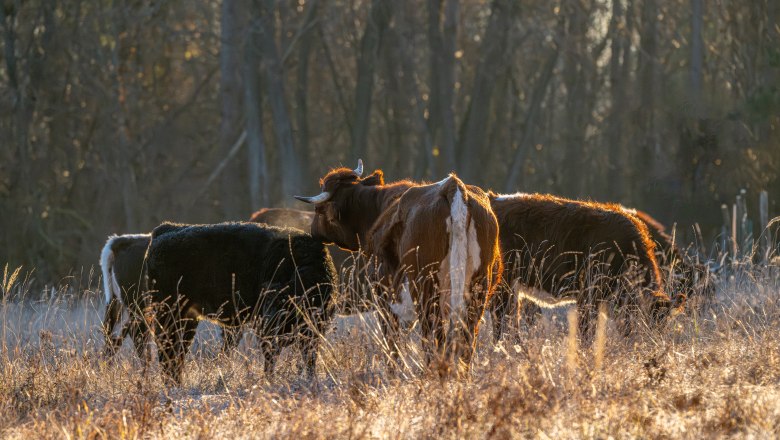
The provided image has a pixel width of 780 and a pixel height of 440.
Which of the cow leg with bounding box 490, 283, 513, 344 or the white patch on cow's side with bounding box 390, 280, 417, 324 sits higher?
the white patch on cow's side with bounding box 390, 280, 417, 324

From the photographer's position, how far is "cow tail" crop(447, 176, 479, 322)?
22.6 ft

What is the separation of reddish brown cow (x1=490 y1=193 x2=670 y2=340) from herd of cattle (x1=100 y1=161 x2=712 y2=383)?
11 mm

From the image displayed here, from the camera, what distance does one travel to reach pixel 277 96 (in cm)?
2592

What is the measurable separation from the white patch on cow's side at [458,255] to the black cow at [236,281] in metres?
1.37

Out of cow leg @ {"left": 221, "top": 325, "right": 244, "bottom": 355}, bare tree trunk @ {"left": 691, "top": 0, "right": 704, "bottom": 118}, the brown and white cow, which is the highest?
bare tree trunk @ {"left": 691, "top": 0, "right": 704, "bottom": 118}

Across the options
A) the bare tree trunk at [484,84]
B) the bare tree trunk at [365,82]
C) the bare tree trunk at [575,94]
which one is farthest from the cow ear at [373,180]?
the bare tree trunk at [365,82]

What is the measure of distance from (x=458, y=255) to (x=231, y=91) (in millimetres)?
20582

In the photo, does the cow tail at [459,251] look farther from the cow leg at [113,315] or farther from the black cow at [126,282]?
the cow leg at [113,315]

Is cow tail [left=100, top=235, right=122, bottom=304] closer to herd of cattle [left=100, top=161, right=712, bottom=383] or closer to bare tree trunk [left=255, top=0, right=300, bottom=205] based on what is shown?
herd of cattle [left=100, top=161, right=712, bottom=383]

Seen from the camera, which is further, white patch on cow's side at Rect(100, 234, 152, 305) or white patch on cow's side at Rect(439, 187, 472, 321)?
white patch on cow's side at Rect(100, 234, 152, 305)

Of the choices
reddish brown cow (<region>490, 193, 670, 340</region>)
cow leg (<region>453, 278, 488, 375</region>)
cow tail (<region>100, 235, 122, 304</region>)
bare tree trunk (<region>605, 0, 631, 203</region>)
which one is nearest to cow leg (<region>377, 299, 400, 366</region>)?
cow leg (<region>453, 278, 488, 375</region>)

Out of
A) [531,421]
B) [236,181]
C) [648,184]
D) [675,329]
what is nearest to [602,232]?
[675,329]

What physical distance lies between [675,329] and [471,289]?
60.9 inches

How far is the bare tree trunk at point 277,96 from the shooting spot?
82.4 feet
